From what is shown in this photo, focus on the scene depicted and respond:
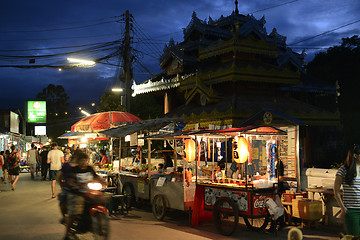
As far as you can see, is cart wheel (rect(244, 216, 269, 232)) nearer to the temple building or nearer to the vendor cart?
the vendor cart

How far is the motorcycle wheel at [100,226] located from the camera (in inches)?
267

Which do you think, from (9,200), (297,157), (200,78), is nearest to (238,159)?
(297,157)

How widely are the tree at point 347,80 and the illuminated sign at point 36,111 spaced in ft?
109

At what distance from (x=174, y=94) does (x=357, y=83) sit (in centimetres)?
1938

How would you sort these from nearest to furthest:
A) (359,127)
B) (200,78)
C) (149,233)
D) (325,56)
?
(149,233)
(200,78)
(359,127)
(325,56)

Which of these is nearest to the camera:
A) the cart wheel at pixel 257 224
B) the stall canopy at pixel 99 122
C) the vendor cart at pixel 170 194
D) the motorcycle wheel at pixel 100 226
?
the motorcycle wheel at pixel 100 226

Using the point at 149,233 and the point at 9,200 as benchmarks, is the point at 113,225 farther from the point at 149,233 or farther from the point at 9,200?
the point at 9,200

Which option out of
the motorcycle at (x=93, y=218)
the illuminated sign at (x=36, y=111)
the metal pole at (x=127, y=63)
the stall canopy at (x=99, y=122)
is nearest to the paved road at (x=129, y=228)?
the motorcycle at (x=93, y=218)

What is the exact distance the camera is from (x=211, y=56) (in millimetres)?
23844

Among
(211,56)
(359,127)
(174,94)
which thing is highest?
(211,56)

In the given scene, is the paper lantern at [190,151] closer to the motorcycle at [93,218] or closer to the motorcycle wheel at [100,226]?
the motorcycle at [93,218]

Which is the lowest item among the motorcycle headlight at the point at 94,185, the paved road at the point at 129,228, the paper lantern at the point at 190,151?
the paved road at the point at 129,228

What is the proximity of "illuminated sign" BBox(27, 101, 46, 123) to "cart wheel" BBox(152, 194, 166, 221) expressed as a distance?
40857mm

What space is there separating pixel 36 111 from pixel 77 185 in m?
44.1
